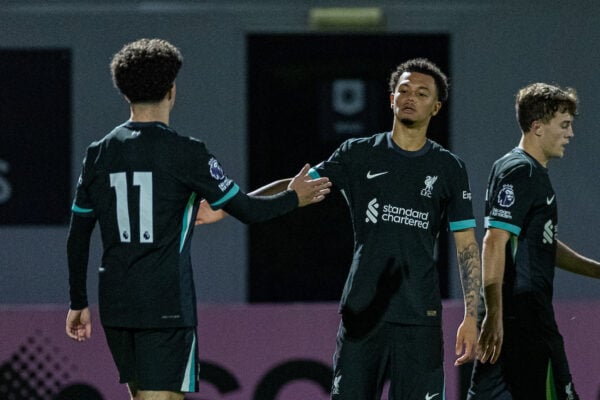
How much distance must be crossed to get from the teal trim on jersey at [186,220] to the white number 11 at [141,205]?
0.40 ft

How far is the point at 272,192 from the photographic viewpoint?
4.96 metres

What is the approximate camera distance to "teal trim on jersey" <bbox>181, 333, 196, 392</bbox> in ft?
14.4

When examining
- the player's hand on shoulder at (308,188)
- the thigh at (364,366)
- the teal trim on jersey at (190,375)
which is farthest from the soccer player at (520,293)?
the teal trim on jersey at (190,375)

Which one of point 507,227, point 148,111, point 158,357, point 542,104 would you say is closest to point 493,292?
point 507,227

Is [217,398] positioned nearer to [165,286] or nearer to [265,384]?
[265,384]

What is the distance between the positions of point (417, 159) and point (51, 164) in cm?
425

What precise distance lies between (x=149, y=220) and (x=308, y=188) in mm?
707

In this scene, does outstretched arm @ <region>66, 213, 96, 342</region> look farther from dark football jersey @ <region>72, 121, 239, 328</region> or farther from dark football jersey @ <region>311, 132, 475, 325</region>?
dark football jersey @ <region>311, 132, 475, 325</region>

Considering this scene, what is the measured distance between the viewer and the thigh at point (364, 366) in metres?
4.82

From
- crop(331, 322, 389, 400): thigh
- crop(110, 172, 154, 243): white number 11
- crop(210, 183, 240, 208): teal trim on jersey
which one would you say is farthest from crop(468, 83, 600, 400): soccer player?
crop(110, 172, 154, 243): white number 11

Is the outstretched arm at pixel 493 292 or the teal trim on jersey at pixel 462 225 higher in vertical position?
the teal trim on jersey at pixel 462 225

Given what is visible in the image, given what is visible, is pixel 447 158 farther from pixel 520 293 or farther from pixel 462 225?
pixel 520 293

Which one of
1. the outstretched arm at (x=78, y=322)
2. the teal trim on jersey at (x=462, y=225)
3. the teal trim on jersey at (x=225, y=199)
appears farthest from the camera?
the teal trim on jersey at (x=462, y=225)

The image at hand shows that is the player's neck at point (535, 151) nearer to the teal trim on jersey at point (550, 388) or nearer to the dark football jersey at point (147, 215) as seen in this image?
the teal trim on jersey at point (550, 388)
